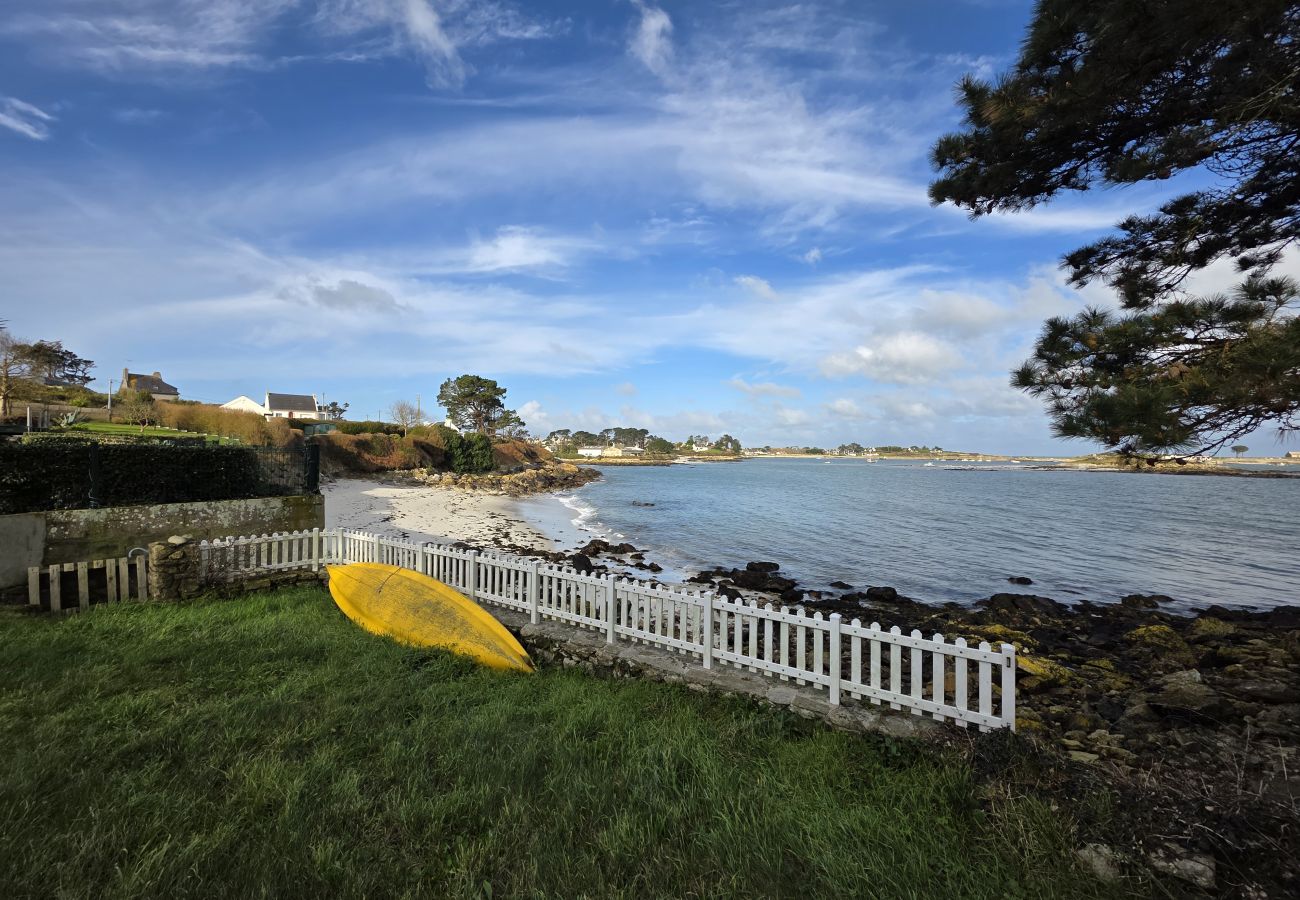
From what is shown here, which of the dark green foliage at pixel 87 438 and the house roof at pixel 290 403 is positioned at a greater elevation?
the house roof at pixel 290 403

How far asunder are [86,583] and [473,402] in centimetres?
7029

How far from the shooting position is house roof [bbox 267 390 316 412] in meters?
72.6

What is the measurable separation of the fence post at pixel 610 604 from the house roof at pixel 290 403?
8207 cm

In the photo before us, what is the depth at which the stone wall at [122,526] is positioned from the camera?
794 centimetres

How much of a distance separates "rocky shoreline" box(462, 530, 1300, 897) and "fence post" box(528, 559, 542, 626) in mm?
5202

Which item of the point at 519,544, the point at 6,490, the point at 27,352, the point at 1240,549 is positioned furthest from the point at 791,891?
the point at 27,352

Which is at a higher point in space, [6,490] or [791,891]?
[6,490]

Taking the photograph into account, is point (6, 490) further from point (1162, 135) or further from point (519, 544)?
point (1162, 135)

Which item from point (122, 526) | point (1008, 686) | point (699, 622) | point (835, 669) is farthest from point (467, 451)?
point (1008, 686)

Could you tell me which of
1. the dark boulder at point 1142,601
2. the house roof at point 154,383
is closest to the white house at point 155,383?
the house roof at point 154,383

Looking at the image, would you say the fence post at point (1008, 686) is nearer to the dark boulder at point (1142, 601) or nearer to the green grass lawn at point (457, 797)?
the green grass lawn at point (457, 797)

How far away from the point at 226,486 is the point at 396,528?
36.6 ft

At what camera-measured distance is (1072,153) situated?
6840 millimetres

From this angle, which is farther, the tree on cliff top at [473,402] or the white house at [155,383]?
the tree on cliff top at [473,402]
